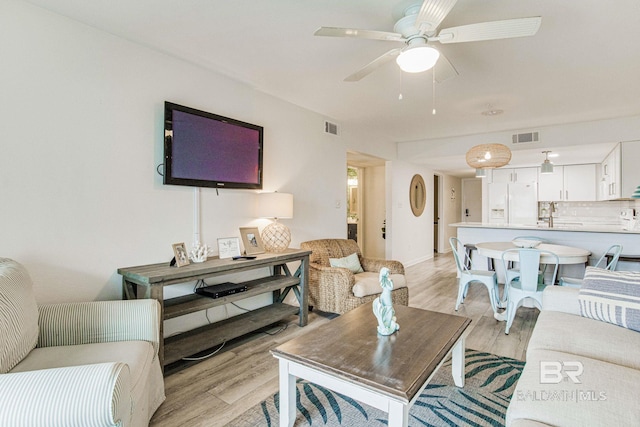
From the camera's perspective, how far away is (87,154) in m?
2.25

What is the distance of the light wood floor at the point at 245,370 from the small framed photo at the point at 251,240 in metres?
0.78

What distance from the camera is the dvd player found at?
263 cm

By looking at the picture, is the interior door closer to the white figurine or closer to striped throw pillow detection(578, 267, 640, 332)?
striped throw pillow detection(578, 267, 640, 332)

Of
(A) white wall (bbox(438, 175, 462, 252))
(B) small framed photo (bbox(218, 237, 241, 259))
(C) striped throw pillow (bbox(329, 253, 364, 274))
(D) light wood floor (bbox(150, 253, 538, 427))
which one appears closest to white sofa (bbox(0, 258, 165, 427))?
(D) light wood floor (bbox(150, 253, 538, 427))

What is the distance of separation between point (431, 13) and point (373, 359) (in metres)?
1.75

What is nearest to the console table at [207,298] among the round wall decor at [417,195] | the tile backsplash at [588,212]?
the round wall decor at [417,195]

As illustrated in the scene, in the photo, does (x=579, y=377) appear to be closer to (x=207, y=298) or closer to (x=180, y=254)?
(x=207, y=298)

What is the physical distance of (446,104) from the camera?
13.0 ft

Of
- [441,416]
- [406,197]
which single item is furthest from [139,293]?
[406,197]

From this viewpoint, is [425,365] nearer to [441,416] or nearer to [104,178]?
[441,416]

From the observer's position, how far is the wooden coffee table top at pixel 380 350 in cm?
141
